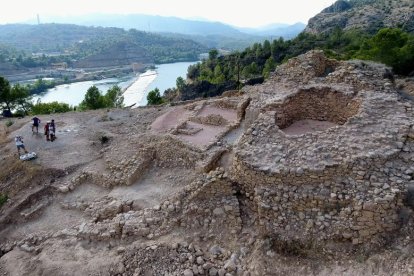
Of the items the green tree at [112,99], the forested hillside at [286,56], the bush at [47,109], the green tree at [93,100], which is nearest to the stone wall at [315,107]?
the forested hillside at [286,56]

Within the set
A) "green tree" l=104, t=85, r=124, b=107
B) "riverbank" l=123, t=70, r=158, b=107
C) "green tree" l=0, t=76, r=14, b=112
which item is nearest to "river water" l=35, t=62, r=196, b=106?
"riverbank" l=123, t=70, r=158, b=107

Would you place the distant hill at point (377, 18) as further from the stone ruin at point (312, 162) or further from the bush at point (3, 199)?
the bush at point (3, 199)

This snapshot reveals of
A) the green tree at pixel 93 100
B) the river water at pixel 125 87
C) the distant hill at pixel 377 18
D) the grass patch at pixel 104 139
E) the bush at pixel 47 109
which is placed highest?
the distant hill at pixel 377 18

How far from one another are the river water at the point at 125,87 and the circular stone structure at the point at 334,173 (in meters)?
57.6

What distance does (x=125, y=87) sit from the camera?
8675 centimetres

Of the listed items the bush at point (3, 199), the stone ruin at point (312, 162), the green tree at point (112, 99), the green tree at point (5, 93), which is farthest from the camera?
the green tree at point (112, 99)

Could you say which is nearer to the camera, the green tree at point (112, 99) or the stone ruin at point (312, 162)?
the stone ruin at point (312, 162)

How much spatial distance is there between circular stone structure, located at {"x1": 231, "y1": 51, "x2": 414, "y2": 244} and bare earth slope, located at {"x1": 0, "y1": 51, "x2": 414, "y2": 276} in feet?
0.10

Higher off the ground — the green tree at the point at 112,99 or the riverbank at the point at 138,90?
the green tree at the point at 112,99

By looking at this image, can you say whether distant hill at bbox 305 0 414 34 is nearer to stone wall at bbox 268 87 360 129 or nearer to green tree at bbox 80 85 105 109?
green tree at bbox 80 85 105 109

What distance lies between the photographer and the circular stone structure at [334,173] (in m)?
8.66

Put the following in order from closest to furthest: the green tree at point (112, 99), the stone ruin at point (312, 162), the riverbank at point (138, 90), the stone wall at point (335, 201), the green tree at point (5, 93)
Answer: the stone wall at point (335, 201), the stone ruin at point (312, 162), the green tree at point (5, 93), the green tree at point (112, 99), the riverbank at point (138, 90)

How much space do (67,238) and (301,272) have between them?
7310 millimetres

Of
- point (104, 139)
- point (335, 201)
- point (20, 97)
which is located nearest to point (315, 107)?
point (335, 201)
